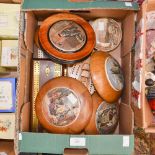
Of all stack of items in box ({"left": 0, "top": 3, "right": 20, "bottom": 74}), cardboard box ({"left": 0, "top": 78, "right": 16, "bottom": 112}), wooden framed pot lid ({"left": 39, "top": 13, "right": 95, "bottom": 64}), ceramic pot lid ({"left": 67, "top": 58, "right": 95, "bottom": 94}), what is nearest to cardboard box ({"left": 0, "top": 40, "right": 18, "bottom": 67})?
stack of items in box ({"left": 0, "top": 3, "right": 20, "bottom": 74})

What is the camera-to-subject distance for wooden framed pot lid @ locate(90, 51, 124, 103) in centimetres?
142

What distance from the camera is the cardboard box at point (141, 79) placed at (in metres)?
1.29

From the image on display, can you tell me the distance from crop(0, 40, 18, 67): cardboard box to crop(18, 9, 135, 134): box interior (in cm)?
11

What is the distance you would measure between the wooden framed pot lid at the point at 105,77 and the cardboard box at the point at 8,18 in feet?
1.63

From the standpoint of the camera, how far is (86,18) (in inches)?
67.3

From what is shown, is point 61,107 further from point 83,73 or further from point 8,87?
point 8,87

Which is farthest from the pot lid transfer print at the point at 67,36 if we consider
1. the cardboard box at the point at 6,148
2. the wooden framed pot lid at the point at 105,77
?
the cardboard box at the point at 6,148

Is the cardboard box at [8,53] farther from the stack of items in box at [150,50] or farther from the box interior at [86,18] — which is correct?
the stack of items in box at [150,50]

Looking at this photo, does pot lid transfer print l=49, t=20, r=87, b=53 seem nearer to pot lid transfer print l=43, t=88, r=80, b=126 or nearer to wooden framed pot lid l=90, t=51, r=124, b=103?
wooden framed pot lid l=90, t=51, r=124, b=103

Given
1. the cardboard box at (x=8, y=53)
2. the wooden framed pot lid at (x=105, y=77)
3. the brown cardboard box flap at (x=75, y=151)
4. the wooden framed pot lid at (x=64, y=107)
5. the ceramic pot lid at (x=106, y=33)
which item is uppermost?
the ceramic pot lid at (x=106, y=33)

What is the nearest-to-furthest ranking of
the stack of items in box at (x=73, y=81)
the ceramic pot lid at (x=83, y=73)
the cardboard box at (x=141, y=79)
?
the cardboard box at (x=141, y=79) → the stack of items in box at (x=73, y=81) → the ceramic pot lid at (x=83, y=73)

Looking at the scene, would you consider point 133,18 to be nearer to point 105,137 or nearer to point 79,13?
point 79,13

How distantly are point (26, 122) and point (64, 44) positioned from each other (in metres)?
0.46

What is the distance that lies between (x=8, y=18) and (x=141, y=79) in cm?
83
